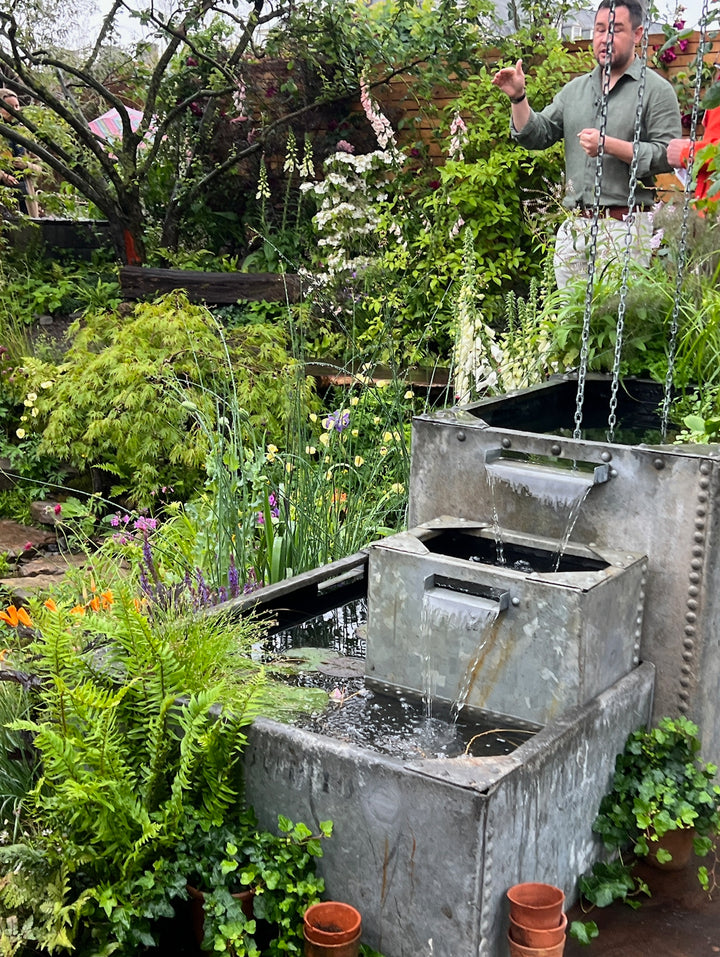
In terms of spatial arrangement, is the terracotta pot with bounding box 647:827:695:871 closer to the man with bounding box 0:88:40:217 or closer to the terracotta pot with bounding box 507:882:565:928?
the terracotta pot with bounding box 507:882:565:928

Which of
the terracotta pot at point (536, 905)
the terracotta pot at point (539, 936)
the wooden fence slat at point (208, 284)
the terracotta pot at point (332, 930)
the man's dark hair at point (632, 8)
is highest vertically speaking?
the man's dark hair at point (632, 8)

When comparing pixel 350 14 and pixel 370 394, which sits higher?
pixel 350 14

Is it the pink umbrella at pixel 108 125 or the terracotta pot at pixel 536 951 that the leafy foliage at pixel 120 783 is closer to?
the terracotta pot at pixel 536 951

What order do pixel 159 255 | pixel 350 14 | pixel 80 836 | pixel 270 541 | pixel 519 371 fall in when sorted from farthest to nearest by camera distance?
1. pixel 159 255
2. pixel 350 14
3. pixel 519 371
4. pixel 270 541
5. pixel 80 836

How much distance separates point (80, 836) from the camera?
2.28m

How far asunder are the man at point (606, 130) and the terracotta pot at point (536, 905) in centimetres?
295

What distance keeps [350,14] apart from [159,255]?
2.55 meters

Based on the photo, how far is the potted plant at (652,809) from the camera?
2.55 meters

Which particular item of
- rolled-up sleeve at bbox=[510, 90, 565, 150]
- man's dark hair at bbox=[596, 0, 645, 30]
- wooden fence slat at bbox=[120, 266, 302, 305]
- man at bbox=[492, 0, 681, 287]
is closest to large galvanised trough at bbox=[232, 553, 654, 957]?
man at bbox=[492, 0, 681, 287]

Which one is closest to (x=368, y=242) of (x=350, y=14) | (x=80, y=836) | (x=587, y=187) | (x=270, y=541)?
(x=350, y=14)

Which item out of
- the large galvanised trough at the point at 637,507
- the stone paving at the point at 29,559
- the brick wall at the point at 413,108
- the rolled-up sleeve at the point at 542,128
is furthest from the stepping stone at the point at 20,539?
the brick wall at the point at 413,108

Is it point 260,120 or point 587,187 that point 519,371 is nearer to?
point 587,187

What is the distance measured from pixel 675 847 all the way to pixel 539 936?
773 millimetres

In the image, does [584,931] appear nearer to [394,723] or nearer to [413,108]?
[394,723]
